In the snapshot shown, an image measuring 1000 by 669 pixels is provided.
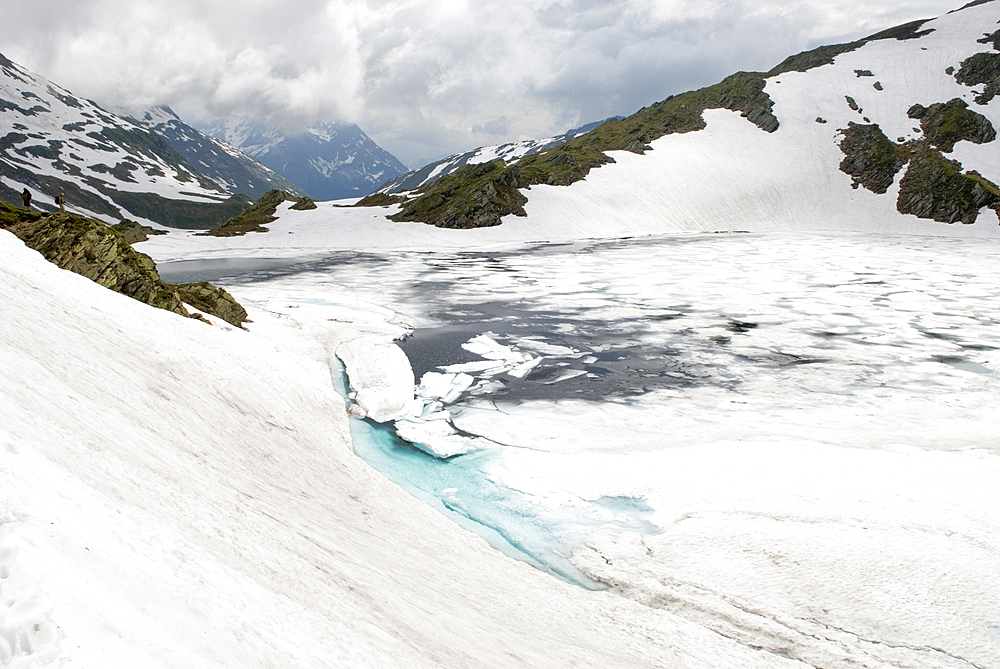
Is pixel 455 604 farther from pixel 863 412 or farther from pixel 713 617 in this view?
pixel 863 412

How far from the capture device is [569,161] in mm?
94250

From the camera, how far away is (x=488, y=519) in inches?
377

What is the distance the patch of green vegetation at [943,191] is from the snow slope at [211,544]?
327 feet

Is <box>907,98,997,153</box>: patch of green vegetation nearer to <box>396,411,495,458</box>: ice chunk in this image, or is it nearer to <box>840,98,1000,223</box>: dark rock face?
<box>840,98,1000,223</box>: dark rock face

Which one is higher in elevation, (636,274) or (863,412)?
(636,274)

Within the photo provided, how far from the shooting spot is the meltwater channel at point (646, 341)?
10461mm

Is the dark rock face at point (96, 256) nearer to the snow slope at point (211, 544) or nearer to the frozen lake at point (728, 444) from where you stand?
the snow slope at point (211, 544)

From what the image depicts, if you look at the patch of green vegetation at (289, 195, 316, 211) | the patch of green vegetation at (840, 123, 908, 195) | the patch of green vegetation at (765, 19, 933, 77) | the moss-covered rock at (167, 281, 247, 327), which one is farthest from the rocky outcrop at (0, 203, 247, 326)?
the patch of green vegetation at (765, 19, 933, 77)

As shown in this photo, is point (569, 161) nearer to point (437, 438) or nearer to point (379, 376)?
point (379, 376)

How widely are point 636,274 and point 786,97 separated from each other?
3697 inches

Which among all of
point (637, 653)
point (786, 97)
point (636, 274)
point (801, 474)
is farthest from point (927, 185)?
point (637, 653)

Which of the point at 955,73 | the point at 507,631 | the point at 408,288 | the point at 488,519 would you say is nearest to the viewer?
the point at 507,631

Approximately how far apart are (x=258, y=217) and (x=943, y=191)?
10391 centimetres

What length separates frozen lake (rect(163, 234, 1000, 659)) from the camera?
25.9ft
